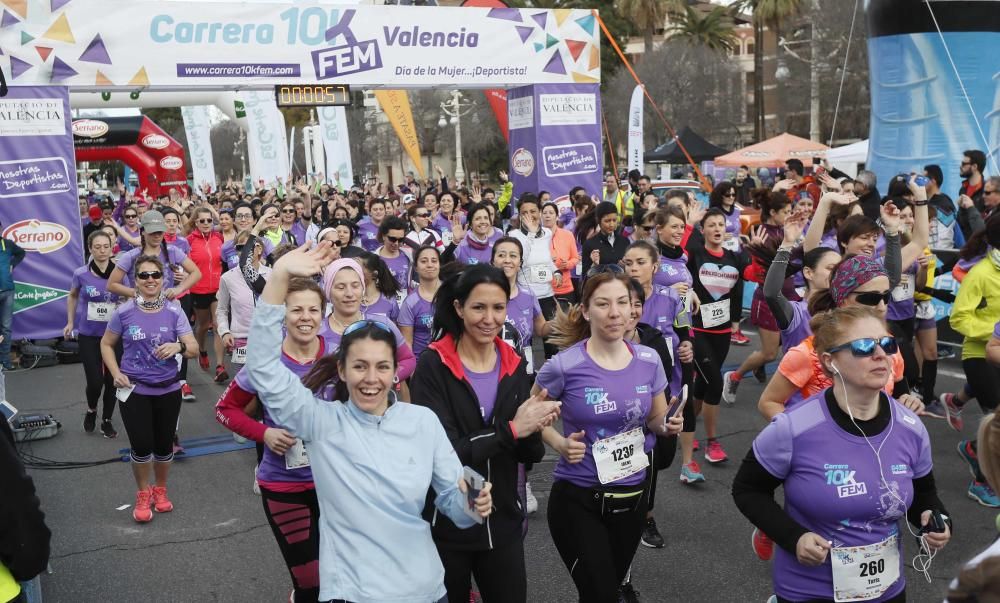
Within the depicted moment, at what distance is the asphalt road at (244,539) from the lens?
487 centimetres

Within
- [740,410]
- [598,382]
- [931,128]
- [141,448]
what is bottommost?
[740,410]

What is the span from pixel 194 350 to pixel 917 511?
15.4 feet

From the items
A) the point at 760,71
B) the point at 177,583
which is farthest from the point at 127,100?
the point at 760,71

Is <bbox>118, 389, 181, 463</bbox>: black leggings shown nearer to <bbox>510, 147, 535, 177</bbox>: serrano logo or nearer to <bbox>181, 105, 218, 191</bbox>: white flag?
<bbox>510, 147, 535, 177</bbox>: serrano logo

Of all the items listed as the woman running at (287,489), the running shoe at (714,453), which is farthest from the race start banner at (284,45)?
the woman running at (287,489)

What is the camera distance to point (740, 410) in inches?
323

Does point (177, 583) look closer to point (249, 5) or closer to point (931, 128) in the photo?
point (249, 5)

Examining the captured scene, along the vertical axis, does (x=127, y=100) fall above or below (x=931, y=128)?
above

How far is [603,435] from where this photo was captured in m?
3.79

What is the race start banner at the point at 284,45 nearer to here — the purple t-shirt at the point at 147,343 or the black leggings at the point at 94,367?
the black leggings at the point at 94,367

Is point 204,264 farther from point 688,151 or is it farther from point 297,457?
point 688,151

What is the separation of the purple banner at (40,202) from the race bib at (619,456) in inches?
410

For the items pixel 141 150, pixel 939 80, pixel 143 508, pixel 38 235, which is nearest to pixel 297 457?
pixel 143 508

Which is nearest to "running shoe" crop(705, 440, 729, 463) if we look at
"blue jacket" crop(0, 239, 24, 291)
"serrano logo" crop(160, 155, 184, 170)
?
"blue jacket" crop(0, 239, 24, 291)
